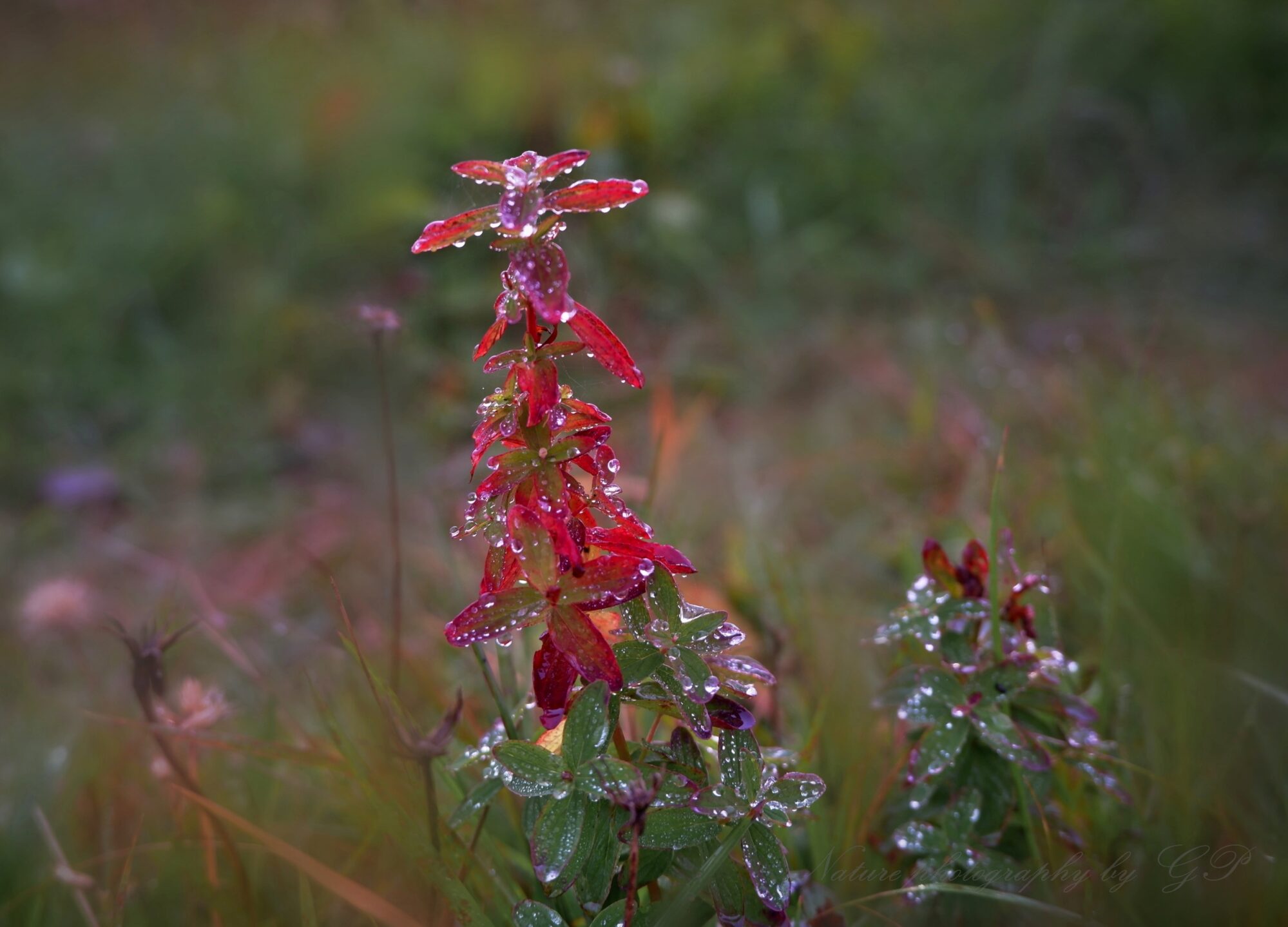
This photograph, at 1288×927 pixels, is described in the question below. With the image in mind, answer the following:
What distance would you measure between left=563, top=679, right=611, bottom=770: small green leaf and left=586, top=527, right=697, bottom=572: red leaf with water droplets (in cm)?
11

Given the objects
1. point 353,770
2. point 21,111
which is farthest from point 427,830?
point 21,111

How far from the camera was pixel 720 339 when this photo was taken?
3117 mm

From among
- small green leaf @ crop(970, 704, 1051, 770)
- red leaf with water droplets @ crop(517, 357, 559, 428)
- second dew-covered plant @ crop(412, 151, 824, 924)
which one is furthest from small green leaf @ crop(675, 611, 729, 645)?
small green leaf @ crop(970, 704, 1051, 770)

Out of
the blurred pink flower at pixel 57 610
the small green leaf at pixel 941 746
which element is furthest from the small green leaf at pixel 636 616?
the blurred pink flower at pixel 57 610

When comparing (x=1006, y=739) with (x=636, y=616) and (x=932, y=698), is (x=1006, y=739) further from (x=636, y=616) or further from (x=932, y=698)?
(x=636, y=616)

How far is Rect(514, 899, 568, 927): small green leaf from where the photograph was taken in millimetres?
774

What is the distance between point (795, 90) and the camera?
12.6 feet

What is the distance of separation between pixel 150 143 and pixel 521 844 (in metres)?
3.68

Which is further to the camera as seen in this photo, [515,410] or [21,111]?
[21,111]

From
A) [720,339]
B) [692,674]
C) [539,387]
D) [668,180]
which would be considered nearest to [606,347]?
[539,387]

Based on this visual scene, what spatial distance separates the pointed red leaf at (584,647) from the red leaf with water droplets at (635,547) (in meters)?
0.07

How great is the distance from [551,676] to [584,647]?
6 centimetres

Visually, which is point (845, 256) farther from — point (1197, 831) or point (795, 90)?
point (1197, 831)

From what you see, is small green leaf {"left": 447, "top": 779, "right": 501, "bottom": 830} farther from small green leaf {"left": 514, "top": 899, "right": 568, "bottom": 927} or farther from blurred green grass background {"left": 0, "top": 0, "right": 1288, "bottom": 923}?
blurred green grass background {"left": 0, "top": 0, "right": 1288, "bottom": 923}
